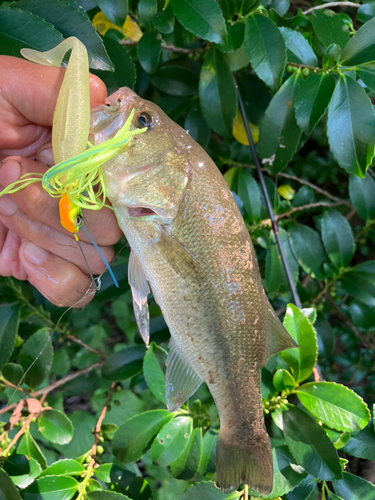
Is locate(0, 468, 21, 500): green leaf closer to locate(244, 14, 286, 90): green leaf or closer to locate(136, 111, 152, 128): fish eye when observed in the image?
locate(136, 111, 152, 128): fish eye

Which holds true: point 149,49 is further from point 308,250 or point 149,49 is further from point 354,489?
point 354,489

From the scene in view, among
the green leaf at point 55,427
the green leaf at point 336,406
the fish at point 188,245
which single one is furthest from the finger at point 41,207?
the green leaf at point 336,406

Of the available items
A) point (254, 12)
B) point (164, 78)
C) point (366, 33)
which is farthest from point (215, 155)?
point (366, 33)

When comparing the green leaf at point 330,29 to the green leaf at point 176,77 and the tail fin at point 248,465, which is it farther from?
the tail fin at point 248,465

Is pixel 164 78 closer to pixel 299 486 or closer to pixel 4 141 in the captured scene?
pixel 4 141

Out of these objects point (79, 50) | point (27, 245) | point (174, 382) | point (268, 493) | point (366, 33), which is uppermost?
point (366, 33)
